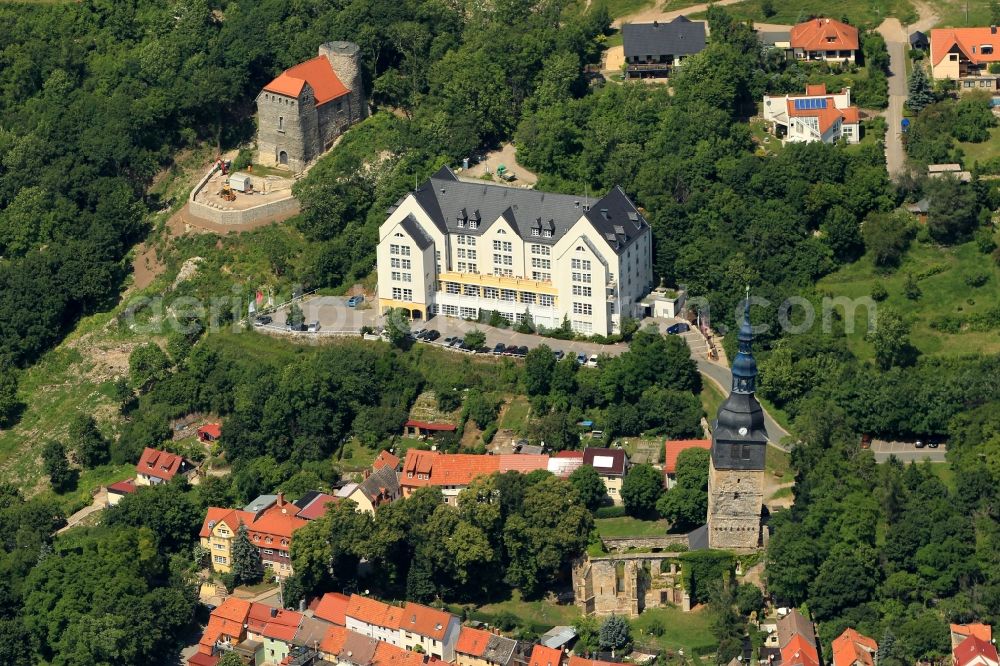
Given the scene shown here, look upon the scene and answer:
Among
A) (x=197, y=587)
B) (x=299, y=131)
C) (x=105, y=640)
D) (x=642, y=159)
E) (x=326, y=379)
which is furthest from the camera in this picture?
(x=299, y=131)

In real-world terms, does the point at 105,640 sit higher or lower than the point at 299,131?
lower

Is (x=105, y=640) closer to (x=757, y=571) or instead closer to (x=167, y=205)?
(x=757, y=571)

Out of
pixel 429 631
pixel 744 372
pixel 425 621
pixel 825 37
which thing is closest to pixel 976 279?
pixel 744 372

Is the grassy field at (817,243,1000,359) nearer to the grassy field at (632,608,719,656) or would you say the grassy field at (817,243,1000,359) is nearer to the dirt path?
the dirt path

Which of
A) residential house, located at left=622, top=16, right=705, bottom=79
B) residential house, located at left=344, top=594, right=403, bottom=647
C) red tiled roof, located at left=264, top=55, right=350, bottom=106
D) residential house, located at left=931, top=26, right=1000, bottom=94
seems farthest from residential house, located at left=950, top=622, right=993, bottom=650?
red tiled roof, located at left=264, top=55, right=350, bottom=106

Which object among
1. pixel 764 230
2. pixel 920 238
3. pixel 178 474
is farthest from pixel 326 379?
pixel 920 238

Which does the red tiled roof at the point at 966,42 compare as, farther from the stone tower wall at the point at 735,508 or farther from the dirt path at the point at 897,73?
the stone tower wall at the point at 735,508
